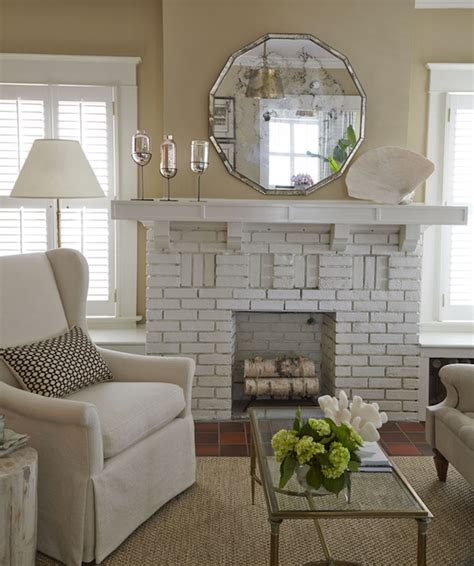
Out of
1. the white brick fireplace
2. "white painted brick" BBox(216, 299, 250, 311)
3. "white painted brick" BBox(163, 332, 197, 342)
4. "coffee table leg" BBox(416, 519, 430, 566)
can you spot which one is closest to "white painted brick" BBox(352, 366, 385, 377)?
A: the white brick fireplace

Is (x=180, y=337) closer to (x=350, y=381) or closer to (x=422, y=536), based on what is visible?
(x=350, y=381)

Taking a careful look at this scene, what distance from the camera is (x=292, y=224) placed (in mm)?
3840

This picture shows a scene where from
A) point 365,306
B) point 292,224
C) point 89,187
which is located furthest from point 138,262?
point 365,306

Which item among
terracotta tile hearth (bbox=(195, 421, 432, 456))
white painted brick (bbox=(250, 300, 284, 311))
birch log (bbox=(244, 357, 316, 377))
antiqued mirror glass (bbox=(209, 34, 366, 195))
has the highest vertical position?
antiqued mirror glass (bbox=(209, 34, 366, 195))

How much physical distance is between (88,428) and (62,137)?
8.37ft

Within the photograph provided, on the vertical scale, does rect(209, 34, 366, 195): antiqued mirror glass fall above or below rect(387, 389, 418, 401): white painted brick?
above

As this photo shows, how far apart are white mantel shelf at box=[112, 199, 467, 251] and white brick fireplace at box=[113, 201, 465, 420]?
0.40 feet

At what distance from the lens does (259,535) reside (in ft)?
8.41

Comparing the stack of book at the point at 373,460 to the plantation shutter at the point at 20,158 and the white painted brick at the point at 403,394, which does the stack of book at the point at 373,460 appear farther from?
the plantation shutter at the point at 20,158

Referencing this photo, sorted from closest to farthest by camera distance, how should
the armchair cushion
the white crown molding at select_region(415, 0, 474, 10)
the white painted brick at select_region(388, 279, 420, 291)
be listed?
the armchair cushion < the white painted brick at select_region(388, 279, 420, 291) < the white crown molding at select_region(415, 0, 474, 10)

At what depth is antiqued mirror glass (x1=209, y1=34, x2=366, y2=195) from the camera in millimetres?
3850

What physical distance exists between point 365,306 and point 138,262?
1.54 m

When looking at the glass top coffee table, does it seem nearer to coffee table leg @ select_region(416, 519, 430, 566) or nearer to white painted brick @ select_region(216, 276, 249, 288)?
coffee table leg @ select_region(416, 519, 430, 566)

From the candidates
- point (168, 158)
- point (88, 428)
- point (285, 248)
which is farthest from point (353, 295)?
point (88, 428)
